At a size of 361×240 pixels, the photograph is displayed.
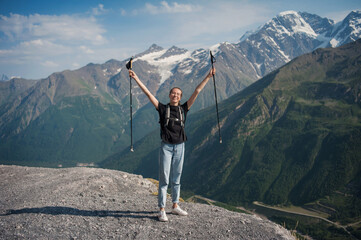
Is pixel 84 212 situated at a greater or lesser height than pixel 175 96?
lesser

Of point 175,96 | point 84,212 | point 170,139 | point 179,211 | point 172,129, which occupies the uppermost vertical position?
point 175,96

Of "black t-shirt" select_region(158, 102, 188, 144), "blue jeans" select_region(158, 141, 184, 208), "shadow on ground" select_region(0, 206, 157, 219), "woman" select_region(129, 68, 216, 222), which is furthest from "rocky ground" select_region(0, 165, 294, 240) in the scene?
"black t-shirt" select_region(158, 102, 188, 144)

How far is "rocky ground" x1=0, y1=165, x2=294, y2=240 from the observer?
10805mm

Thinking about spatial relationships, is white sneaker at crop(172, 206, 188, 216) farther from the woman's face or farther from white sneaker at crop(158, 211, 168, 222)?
the woman's face

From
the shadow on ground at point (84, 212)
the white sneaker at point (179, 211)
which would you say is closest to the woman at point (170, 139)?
the white sneaker at point (179, 211)

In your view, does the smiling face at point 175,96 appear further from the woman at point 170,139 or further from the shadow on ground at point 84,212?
the shadow on ground at point 84,212

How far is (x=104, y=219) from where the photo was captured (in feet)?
40.4

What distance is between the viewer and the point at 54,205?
14062 mm

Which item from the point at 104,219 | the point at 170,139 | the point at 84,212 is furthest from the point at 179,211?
the point at 84,212

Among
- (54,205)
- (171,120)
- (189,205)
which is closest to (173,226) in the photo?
(189,205)

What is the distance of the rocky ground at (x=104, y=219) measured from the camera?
10805 mm

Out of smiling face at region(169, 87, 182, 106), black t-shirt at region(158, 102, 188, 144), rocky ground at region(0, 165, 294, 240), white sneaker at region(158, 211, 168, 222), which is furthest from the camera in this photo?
white sneaker at region(158, 211, 168, 222)

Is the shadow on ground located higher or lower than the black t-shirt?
lower

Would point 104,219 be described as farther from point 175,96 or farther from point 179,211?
point 175,96
